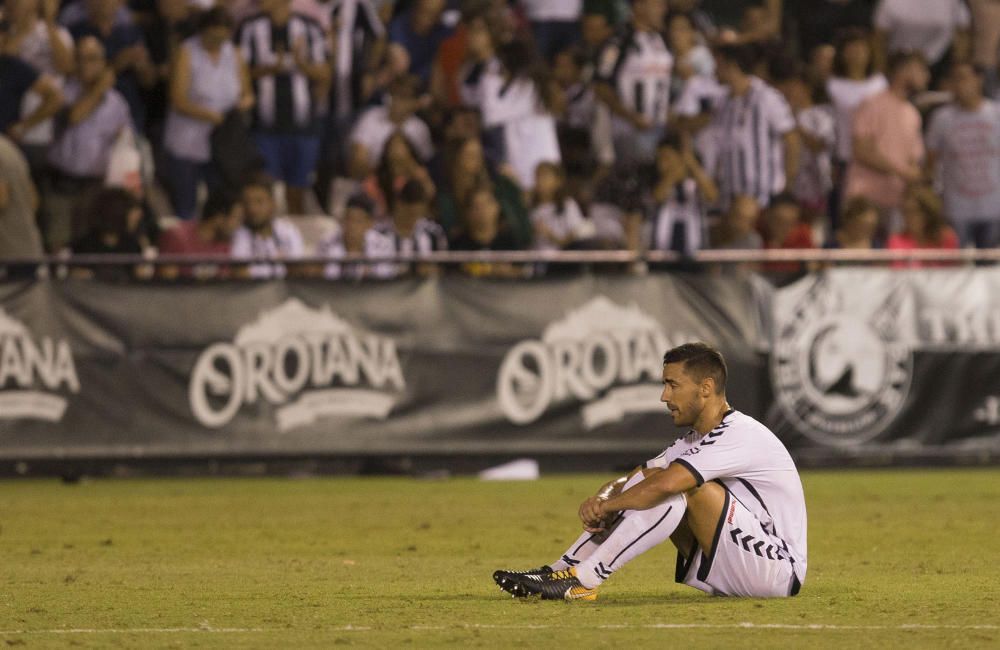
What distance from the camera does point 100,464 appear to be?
16.0 meters

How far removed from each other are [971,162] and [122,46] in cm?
865

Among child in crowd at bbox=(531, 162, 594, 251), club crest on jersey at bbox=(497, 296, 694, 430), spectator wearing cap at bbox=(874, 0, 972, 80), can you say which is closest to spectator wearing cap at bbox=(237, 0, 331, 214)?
child in crowd at bbox=(531, 162, 594, 251)

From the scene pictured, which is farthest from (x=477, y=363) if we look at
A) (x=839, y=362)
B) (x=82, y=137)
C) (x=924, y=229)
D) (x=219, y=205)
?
(x=924, y=229)

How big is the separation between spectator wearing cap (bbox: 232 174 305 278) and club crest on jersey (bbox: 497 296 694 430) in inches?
86.3

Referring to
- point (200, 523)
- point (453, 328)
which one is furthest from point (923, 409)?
point (200, 523)

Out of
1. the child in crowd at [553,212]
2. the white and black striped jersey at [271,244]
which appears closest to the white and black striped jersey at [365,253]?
the white and black striped jersey at [271,244]

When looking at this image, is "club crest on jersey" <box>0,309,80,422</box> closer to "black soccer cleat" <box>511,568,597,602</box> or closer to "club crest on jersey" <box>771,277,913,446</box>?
"club crest on jersey" <box>771,277,913,446</box>

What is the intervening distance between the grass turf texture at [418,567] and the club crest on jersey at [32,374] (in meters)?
0.68

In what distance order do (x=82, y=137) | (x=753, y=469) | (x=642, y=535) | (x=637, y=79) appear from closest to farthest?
(x=642, y=535) < (x=753, y=469) < (x=82, y=137) < (x=637, y=79)

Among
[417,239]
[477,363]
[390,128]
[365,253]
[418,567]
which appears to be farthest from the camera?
[390,128]

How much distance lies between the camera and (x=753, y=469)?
27.5 feet

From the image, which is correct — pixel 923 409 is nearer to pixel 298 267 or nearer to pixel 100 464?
pixel 298 267

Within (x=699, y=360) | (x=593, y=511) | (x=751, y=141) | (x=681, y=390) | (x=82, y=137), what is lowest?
(x=593, y=511)

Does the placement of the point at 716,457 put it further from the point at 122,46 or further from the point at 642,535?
the point at 122,46
